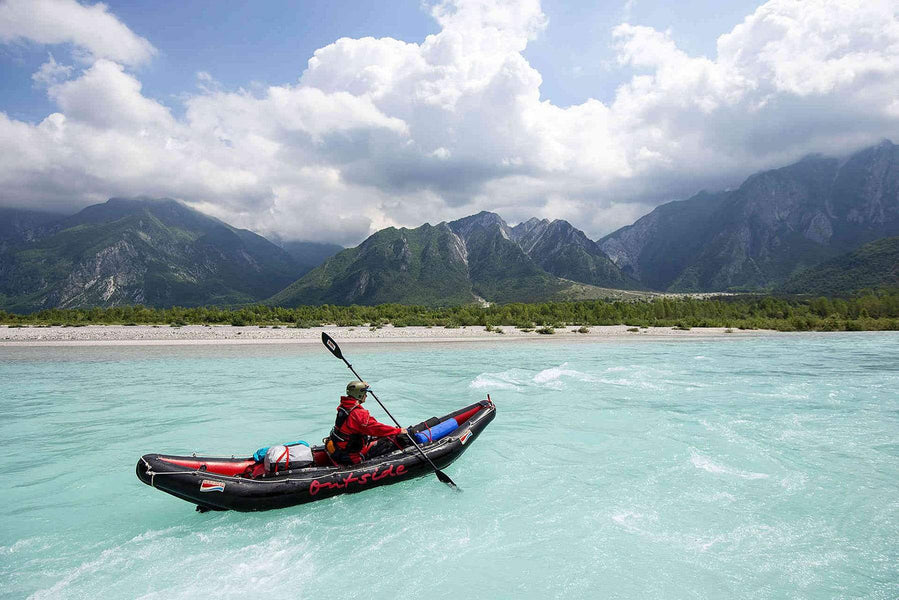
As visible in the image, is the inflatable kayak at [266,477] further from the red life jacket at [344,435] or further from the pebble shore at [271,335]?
the pebble shore at [271,335]

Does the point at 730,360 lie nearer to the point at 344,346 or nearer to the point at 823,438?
the point at 823,438

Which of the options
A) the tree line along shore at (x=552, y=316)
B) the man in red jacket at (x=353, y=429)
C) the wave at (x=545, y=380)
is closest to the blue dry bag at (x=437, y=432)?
the man in red jacket at (x=353, y=429)

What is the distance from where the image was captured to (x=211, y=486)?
7.51 m

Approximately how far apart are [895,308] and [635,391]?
61946 mm

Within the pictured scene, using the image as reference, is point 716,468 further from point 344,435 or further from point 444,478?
point 344,435

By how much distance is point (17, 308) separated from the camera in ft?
626

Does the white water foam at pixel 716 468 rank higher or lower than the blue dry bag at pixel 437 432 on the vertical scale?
lower

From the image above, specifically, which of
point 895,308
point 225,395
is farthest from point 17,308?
point 895,308

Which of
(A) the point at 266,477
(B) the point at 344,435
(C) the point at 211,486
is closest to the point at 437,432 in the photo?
(B) the point at 344,435

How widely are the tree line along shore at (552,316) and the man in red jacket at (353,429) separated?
44.9 metres

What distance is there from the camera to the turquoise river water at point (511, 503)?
21.2 ft

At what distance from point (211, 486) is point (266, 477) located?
2.99 ft

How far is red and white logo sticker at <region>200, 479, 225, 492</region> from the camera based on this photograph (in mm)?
7473

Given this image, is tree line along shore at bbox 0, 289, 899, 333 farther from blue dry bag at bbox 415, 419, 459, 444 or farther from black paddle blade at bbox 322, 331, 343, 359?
blue dry bag at bbox 415, 419, 459, 444
